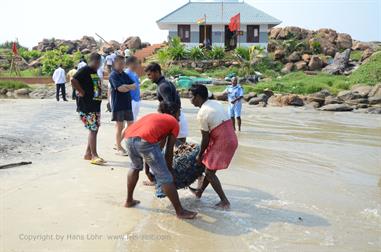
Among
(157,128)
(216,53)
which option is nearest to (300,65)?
(216,53)

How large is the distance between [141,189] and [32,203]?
1529 mm

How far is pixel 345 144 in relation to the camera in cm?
1154

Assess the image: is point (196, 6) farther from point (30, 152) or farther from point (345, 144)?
point (30, 152)

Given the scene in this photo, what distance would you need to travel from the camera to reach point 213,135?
18.4 ft

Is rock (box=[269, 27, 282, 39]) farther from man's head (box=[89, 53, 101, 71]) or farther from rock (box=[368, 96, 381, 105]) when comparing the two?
man's head (box=[89, 53, 101, 71])

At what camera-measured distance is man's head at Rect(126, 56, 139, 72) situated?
770cm

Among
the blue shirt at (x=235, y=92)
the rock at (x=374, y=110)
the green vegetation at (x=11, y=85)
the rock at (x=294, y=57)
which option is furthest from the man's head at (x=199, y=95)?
the rock at (x=294, y=57)

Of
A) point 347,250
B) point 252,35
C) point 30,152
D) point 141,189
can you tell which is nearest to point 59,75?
point 30,152

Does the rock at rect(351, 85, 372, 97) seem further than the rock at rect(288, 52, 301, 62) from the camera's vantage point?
No

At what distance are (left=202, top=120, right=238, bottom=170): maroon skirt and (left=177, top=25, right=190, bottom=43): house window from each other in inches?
1449

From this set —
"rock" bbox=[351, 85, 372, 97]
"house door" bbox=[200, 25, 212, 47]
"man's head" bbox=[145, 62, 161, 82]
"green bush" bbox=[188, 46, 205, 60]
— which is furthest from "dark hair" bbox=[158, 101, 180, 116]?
"house door" bbox=[200, 25, 212, 47]

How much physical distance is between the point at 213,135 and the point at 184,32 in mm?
37000

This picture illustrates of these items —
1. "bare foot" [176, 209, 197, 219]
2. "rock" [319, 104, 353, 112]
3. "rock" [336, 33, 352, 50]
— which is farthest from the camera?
"rock" [336, 33, 352, 50]

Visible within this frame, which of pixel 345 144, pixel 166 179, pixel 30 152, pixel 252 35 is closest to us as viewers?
pixel 166 179
